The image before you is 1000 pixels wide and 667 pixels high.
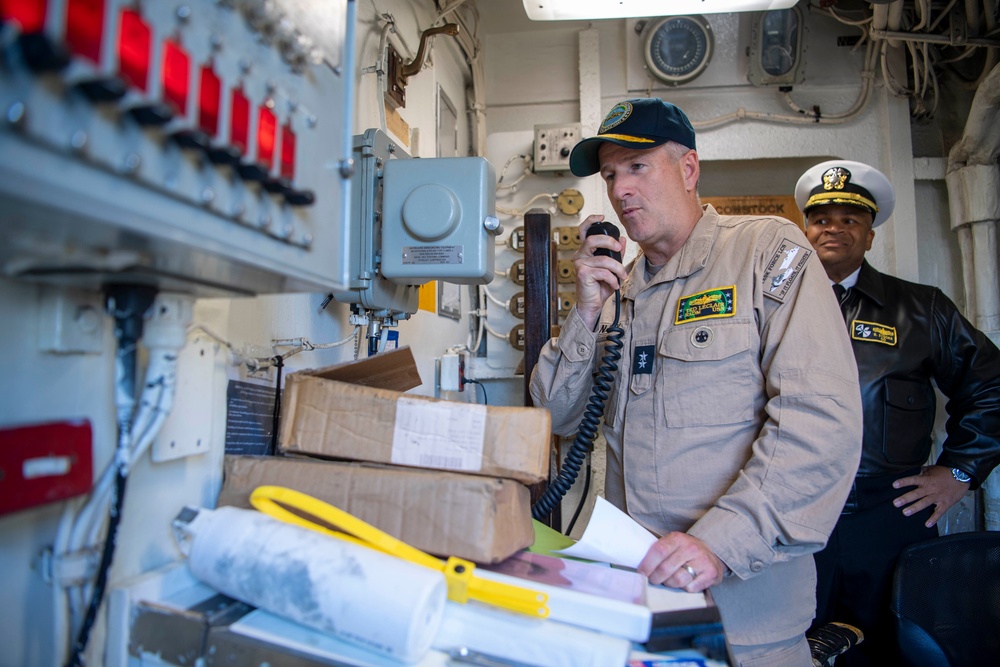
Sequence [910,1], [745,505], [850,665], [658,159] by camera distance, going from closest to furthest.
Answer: [745,505]
[658,159]
[850,665]
[910,1]

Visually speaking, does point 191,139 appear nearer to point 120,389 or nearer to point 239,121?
point 239,121

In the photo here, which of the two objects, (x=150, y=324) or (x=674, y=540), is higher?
(x=150, y=324)

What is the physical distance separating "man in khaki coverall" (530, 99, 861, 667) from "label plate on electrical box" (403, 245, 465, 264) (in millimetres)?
397

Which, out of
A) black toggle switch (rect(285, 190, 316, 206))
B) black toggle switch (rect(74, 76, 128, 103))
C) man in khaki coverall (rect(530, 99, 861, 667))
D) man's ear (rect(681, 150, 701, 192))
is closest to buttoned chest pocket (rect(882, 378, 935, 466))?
man in khaki coverall (rect(530, 99, 861, 667))

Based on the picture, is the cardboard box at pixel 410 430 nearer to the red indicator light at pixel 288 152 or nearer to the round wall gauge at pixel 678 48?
the red indicator light at pixel 288 152

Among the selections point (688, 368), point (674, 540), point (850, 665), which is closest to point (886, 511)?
point (850, 665)

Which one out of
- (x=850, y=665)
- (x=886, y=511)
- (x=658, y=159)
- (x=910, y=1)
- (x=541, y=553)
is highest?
(x=910, y=1)

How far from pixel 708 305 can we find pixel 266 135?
3.24ft

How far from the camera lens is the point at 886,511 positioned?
203 cm

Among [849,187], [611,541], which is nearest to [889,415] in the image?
[849,187]

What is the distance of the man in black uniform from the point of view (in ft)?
6.56

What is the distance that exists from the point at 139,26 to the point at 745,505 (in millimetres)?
1099

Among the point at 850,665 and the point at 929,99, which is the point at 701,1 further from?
the point at 850,665

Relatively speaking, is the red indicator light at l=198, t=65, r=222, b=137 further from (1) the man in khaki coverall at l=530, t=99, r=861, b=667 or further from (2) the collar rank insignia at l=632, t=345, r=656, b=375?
(2) the collar rank insignia at l=632, t=345, r=656, b=375
